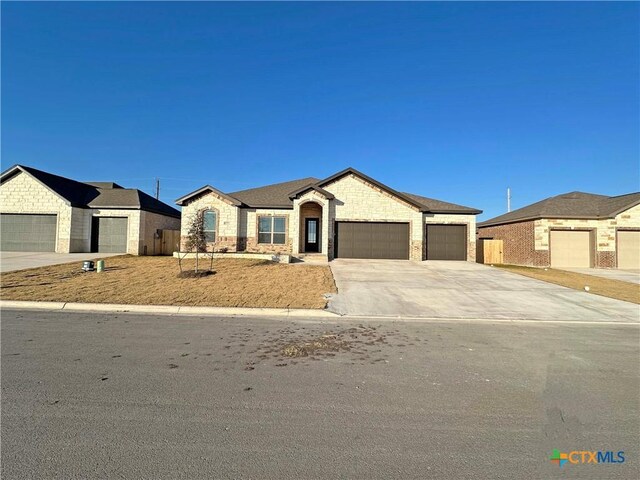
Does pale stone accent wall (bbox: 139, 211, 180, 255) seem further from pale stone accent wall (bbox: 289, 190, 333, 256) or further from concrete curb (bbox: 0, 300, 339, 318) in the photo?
concrete curb (bbox: 0, 300, 339, 318)

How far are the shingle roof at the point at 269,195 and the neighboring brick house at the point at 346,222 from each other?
96mm

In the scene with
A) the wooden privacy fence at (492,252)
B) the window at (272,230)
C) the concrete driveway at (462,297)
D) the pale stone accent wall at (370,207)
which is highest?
the pale stone accent wall at (370,207)

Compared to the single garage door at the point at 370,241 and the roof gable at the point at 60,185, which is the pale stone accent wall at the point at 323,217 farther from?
the roof gable at the point at 60,185

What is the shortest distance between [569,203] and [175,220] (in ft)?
106

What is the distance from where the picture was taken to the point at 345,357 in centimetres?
556

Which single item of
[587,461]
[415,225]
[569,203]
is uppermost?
[569,203]

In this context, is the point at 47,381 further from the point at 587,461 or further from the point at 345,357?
the point at 587,461

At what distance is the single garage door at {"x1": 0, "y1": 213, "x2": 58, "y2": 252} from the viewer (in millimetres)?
23094

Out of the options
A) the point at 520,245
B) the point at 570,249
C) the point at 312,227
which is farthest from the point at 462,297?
the point at 570,249

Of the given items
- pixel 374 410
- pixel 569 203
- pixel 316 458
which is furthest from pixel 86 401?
pixel 569 203

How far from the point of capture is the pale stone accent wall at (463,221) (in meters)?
22.4

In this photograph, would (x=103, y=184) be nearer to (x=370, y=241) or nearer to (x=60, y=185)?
(x=60, y=185)

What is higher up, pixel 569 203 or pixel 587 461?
pixel 569 203

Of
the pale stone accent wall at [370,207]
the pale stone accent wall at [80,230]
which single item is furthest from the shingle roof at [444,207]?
the pale stone accent wall at [80,230]
